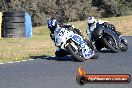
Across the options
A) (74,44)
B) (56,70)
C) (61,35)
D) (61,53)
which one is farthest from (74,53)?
(56,70)

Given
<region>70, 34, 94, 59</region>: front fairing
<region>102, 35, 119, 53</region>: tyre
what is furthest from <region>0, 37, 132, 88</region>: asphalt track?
<region>102, 35, 119, 53</region>: tyre

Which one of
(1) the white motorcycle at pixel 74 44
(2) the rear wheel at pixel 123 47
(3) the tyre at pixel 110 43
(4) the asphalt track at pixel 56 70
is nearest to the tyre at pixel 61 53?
(4) the asphalt track at pixel 56 70

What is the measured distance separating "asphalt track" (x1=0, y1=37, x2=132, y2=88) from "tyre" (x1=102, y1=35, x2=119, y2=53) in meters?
0.47

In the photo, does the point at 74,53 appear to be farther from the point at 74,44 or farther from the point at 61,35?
the point at 61,35

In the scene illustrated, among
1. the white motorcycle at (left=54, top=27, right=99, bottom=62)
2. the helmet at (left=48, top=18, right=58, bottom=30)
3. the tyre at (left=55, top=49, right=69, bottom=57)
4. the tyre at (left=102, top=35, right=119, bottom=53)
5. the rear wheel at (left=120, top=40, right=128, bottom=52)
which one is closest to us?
the white motorcycle at (left=54, top=27, right=99, bottom=62)

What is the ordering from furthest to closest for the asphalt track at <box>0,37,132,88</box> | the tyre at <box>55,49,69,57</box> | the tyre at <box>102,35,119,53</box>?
the tyre at <box>102,35,119,53</box> < the tyre at <box>55,49,69,57</box> < the asphalt track at <box>0,37,132,88</box>

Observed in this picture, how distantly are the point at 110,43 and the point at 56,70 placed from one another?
4.37 meters

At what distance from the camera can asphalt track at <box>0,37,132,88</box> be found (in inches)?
376

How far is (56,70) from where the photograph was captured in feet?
37.6

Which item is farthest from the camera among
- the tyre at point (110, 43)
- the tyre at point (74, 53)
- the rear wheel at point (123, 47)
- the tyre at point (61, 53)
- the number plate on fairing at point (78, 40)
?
the rear wheel at point (123, 47)

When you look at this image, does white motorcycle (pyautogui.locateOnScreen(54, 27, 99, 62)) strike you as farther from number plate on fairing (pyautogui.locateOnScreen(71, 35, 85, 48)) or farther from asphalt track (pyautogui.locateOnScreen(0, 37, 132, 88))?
asphalt track (pyautogui.locateOnScreen(0, 37, 132, 88))

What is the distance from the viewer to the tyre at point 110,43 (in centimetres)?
1533

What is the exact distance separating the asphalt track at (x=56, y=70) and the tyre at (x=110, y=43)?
47cm

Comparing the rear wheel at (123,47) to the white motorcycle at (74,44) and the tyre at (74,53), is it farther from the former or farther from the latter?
the tyre at (74,53)
